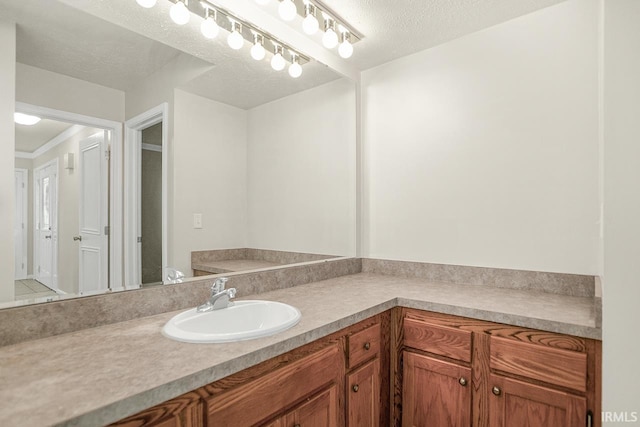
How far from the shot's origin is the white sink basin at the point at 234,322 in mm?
1008

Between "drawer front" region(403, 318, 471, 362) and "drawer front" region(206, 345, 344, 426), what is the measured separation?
454 mm

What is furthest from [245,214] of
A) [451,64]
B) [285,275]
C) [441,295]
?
[451,64]

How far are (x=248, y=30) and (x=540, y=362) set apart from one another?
1919 millimetres

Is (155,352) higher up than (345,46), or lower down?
lower down

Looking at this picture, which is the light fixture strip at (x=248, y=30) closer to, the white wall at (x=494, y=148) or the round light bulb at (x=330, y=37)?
the round light bulb at (x=330, y=37)

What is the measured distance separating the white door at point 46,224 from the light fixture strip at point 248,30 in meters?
0.94

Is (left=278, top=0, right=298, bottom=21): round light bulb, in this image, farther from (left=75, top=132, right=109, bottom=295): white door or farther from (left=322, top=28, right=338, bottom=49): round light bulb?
(left=75, top=132, right=109, bottom=295): white door

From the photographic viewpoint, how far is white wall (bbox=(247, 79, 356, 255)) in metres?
1.75

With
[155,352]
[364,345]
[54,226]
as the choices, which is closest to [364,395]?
[364,345]

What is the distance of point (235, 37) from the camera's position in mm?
1596

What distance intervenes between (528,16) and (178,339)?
6.95 ft

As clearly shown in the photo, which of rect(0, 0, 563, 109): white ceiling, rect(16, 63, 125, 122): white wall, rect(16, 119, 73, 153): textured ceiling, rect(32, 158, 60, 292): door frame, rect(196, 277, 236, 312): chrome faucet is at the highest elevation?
rect(0, 0, 563, 109): white ceiling

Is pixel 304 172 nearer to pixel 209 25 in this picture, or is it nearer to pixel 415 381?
pixel 209 25

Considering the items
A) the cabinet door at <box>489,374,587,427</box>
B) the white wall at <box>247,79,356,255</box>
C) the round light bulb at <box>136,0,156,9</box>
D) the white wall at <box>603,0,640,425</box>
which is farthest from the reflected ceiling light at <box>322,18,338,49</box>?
the cabinet door at <box>489,374,587,427</box>
